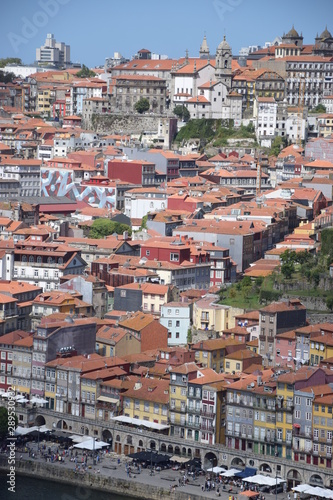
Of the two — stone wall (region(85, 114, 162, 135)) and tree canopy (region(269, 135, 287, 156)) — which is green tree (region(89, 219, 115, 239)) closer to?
tree canopy (region(269, 135, 287, 156))

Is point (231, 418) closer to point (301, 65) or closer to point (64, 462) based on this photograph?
point (64, 462)

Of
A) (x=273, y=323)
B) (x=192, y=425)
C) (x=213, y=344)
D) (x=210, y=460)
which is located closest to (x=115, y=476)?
(x=210, y=460)

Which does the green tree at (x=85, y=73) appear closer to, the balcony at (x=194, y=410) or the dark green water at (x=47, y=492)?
the balcony at (x=194, y=410)

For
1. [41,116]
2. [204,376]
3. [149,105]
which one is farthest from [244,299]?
[41,116]

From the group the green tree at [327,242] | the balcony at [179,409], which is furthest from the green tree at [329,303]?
the balcony at [179,409]

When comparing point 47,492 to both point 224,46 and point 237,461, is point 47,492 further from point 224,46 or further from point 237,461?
point 224,46
